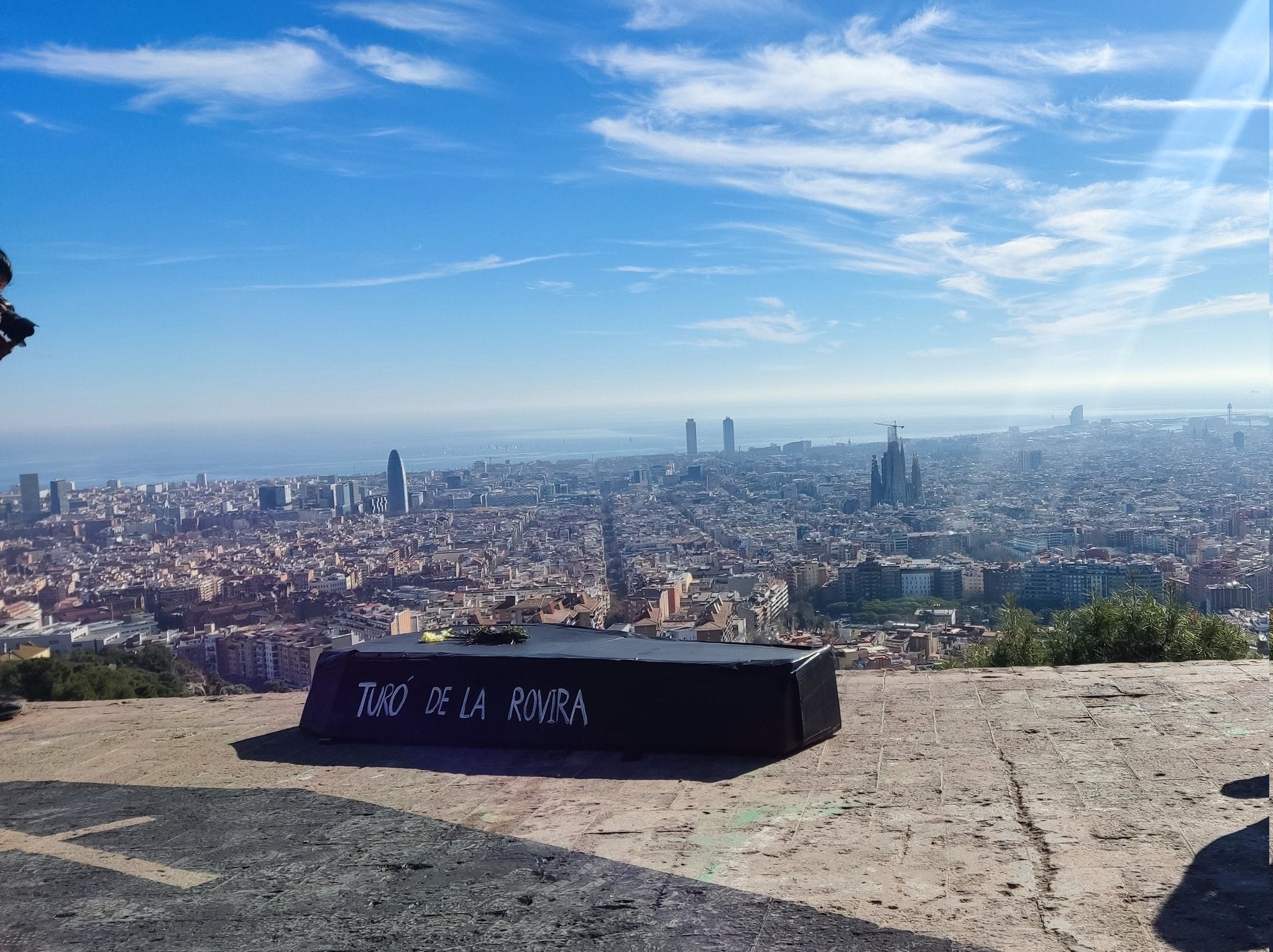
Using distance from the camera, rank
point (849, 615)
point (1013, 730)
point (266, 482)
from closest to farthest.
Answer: point (1013, 730)
point (849, 615)
point (266, 482)

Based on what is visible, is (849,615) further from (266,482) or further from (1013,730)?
(266,482)

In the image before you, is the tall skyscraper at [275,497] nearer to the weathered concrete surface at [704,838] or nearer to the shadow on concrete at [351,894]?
the weathered concrete surface at [704,838]

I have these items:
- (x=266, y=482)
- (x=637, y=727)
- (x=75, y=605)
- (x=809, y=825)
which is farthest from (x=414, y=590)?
(x=266, y=482)

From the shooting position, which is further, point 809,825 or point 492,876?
point 809,825

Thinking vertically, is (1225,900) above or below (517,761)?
above

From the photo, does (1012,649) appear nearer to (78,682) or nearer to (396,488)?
(78,682)

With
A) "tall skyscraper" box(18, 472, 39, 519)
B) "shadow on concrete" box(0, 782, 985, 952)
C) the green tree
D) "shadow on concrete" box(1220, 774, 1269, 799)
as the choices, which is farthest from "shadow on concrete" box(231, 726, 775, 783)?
"tall skyscraper" box(18, 472, 39, 519)

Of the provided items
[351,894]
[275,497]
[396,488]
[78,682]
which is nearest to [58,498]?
[275,497]
